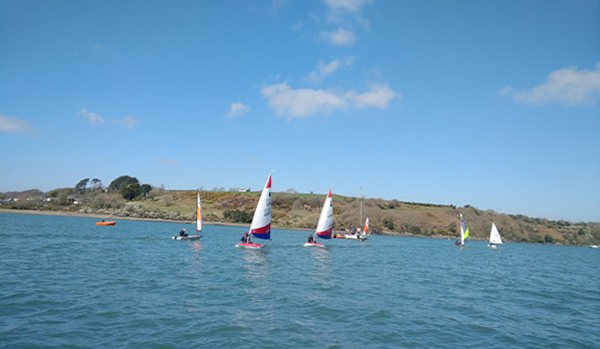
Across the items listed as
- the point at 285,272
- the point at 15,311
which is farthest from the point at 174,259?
the point at 15,311

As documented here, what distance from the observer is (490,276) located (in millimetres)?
40031

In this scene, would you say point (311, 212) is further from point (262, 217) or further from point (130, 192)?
point (262, 217)

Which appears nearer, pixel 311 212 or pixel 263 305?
pixel 263 305

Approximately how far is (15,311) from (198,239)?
142ft

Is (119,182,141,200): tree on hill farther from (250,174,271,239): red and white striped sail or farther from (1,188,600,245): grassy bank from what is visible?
(250,174,271,239): red and white striped sail

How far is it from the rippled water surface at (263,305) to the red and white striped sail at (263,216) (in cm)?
901

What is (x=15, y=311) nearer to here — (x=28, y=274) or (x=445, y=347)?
(x=28, y=274)

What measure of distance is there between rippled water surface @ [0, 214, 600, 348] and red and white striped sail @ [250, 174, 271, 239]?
355 inches

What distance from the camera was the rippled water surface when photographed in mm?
14784

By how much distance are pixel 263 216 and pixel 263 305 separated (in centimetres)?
2624

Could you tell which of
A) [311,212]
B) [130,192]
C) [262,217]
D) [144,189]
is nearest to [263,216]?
[262,217]

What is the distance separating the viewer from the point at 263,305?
19.9 meters

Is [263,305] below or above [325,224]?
below

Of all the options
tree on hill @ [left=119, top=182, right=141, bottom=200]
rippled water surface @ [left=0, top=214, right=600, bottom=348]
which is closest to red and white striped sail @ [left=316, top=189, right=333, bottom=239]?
rippled water surface @ [left=0, top=214, right=600, bottom=348]
